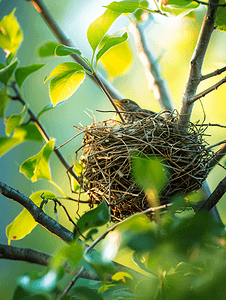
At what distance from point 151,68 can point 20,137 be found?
839 millimetres

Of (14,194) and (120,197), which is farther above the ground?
(14,194)

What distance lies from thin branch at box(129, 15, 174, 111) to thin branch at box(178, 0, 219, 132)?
1.64 ft

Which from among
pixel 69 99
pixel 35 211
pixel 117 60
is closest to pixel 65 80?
pixel 35 211

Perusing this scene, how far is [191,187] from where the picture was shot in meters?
0.82

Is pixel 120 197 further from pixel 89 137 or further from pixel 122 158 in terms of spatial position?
pixel 89 137

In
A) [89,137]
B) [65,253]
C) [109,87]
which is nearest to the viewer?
[65,253]

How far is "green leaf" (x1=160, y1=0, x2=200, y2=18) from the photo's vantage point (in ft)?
1.80

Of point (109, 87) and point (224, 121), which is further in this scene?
point (224, 121)

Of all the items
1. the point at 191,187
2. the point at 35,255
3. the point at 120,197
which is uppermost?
the point at 35,255

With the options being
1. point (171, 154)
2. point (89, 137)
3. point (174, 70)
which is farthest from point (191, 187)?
point (174, 70)

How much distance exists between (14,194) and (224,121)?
6.87 feet

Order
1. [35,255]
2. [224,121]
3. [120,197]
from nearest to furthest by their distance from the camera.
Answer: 1. [35,255]
2. [120,197]
3. [224,121]

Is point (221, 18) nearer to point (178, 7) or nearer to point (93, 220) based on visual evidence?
point (178, 7)

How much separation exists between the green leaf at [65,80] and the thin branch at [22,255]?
1.32ft
